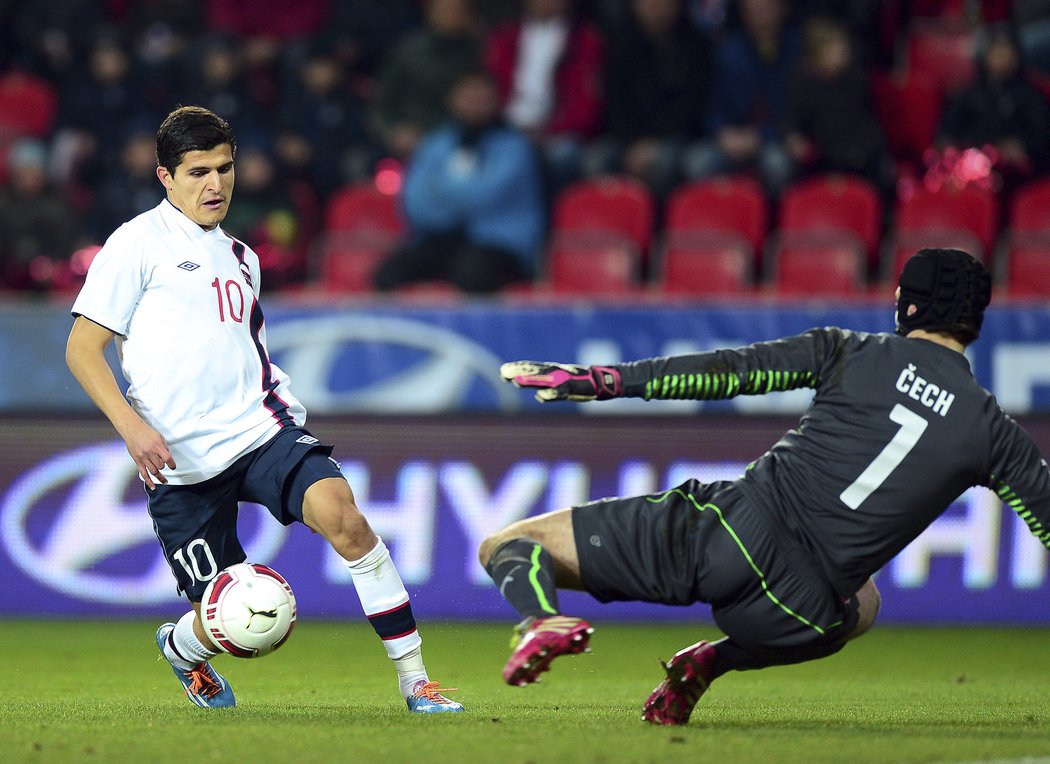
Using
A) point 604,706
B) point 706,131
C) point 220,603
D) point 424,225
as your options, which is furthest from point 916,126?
point 220,603

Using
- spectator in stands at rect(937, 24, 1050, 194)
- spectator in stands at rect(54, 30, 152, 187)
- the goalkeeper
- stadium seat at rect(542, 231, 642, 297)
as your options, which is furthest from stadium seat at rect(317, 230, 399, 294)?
the goalkeeper

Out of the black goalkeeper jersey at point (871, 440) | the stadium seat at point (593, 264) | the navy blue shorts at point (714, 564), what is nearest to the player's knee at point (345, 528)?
the navy blue shorts at point (714, 564)

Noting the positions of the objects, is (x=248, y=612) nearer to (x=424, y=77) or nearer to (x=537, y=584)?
(x=537, y=584)

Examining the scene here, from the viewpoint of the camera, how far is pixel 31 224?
11.6 meters

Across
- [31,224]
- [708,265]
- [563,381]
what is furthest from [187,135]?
[31,224]

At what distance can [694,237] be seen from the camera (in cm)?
1077

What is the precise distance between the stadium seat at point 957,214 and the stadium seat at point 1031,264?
266 millimetres

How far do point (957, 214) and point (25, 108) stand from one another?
755cm

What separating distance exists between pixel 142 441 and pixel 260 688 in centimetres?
168

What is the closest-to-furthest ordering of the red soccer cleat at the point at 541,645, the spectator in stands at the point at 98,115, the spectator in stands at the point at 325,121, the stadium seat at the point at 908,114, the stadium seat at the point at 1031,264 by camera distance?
the red soccer cleat at the point at 541,645
the stadium seat at the point at 1031,264
the stadium seat at the point at 908,114
the spectator in stands at the point at 325,121
the spectator in stands at the point at 98,115

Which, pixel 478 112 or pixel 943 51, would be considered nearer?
pixel 478 112

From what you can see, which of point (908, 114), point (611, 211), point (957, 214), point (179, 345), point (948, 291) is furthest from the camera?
point (908, 114)

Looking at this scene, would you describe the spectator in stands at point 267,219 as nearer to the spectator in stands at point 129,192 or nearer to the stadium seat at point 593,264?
the spectator in stands at point 129,192

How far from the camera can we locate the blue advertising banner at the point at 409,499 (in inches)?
351
